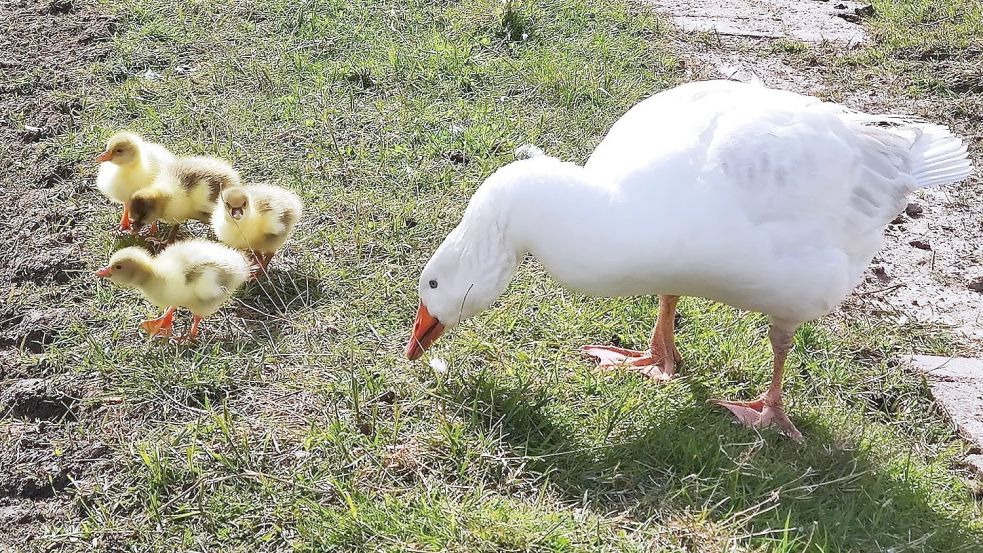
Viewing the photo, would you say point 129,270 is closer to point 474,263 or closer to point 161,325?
point 161,325

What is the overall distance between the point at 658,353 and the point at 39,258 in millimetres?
2955

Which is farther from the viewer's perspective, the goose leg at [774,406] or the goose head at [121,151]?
the goose head at [121,151]

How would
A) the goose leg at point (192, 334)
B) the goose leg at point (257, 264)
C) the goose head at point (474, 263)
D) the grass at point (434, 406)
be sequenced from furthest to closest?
the goose leg at point (257, 264), the goose leg at point (192, 334), the goose head at point (474, 263), the grass at point (434, 406)

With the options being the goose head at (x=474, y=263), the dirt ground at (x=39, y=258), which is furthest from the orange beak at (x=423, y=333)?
the dirt ground at (x=39, y=258)

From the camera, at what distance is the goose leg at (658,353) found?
395 cm

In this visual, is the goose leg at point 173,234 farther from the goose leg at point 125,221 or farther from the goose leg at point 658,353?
the goose leg at point 658,353

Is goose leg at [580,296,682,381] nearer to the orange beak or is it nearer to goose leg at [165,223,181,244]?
the orange beak

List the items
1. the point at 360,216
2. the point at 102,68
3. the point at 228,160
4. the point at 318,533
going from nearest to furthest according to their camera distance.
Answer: the point at 318,533 → the point at 360,216 → the point at 228,160 → the point at 102,68

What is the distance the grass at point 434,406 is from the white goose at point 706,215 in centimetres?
33

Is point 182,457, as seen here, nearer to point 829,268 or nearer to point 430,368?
point 430,368

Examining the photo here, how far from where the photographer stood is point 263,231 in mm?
4211

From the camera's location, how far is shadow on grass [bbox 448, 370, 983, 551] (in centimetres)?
313

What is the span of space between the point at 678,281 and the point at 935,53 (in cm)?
469

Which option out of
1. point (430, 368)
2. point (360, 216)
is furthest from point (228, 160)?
point (430, 368)
